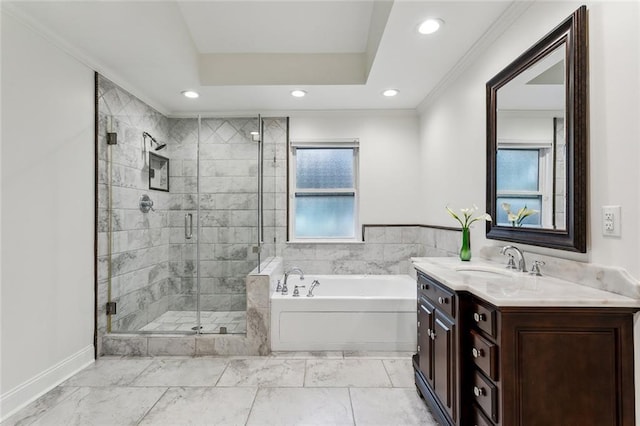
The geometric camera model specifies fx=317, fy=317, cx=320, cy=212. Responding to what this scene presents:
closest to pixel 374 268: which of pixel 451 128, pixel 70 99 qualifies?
pixel 451 128

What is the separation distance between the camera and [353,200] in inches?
153

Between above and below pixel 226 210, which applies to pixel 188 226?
below

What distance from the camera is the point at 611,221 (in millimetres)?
1293

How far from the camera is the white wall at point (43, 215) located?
6.29ft

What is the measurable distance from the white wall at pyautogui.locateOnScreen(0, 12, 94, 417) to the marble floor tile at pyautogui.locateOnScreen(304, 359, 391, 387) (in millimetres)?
1810

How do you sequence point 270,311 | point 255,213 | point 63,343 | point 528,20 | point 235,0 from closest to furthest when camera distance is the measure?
point 528,20 < point 63,343 < point 235,0 < point 270,311 < point 255,213

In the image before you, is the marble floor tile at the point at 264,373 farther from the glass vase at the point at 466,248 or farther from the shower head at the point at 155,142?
the shower head at the point at 155,142

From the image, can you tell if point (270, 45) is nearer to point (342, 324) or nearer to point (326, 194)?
point (326, 194)

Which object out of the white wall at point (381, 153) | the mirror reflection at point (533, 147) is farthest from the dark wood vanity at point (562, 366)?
the white wall at point (381, 153)

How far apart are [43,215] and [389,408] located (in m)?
2.61

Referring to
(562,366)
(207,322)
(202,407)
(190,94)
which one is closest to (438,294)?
(562,366)

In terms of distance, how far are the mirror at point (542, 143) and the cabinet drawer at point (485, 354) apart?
615 mm

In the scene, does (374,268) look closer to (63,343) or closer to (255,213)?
(255,213)

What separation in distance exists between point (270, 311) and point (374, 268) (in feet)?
4.77
